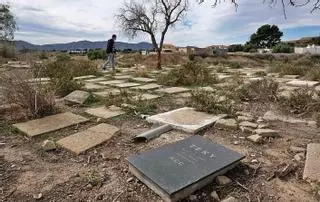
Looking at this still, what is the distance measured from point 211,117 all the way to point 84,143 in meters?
1.59

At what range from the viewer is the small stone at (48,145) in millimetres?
2693

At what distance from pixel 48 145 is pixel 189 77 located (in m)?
4.51

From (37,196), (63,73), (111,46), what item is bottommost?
(37,196)

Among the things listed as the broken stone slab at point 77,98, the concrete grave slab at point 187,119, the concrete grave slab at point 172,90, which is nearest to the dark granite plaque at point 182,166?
the concrete grave slab at point 187,119

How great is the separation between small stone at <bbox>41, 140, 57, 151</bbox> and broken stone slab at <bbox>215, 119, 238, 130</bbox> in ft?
5.75

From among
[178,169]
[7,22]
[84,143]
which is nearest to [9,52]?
[7,22]

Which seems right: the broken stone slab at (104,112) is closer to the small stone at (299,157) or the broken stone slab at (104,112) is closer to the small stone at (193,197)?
the small stone at (193,197)

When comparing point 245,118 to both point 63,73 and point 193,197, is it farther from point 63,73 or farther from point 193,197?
point 63,73

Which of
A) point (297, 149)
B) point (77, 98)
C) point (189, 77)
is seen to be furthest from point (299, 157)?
point (189, 77)

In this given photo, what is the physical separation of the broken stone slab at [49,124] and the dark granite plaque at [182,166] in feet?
4.64

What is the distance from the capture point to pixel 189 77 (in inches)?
266

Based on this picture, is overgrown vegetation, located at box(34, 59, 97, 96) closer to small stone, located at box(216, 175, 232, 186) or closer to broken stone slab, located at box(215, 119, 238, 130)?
broken stone slab, located at box(215, 119, 238, 130)

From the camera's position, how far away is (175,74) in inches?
271

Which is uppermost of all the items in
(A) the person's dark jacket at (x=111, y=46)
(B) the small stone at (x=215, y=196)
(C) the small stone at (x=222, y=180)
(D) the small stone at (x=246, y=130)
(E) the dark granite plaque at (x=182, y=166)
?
(A) the person's dark jacket at (x=111, y=46)
